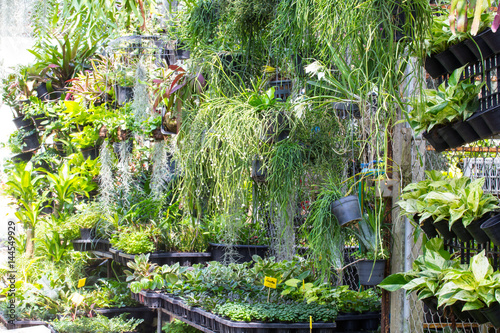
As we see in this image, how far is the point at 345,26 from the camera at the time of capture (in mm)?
1429

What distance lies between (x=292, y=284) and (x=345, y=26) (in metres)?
1.27

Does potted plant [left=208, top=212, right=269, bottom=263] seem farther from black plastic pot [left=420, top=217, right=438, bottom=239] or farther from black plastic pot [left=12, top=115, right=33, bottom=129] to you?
black plastic pot [left=12, top=115, right=33, bottom=129]

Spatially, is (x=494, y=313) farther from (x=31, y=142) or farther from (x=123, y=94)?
(x=31, y=142)

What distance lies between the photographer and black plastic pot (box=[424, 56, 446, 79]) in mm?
1405

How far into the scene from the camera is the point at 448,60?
53.1 inches

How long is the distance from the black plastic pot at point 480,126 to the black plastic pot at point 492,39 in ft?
0.54

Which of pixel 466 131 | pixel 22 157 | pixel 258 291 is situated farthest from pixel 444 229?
pixel 22 157

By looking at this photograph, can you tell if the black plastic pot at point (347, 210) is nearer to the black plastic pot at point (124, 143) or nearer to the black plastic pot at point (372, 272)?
the black plastic pot at point (372, 272)

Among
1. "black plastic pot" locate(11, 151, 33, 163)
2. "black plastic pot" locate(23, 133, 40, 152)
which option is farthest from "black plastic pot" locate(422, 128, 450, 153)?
"black plastic pot" locate(11, 151, 33, 163)

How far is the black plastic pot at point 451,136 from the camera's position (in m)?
1.25

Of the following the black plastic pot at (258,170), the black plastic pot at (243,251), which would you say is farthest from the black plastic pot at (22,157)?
the black plastic pot at (258,170)

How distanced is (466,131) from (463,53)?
0.23 m

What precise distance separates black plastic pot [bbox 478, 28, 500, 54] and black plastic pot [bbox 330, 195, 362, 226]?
624 millimetres

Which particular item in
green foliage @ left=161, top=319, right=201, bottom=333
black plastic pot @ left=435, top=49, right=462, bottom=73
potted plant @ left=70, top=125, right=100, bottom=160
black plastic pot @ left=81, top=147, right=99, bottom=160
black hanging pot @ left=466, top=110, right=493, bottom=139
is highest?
potted plant @ left=70, top=125, right=100, bottom=160
